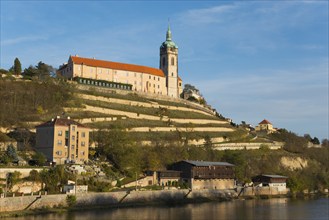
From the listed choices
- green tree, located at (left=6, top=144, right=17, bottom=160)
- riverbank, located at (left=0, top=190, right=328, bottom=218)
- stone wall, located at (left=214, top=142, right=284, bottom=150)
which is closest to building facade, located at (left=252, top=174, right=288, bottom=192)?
riverbank, located at (left=0, top=190, right=328, bottom=218)

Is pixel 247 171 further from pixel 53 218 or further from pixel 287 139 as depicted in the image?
pixel 53 218

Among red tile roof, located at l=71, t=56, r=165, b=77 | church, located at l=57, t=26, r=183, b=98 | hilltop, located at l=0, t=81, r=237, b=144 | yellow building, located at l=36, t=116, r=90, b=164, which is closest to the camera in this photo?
yellow building, located at l=36, t=116, r=90, b=164

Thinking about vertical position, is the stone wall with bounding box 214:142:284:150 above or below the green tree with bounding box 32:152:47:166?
above

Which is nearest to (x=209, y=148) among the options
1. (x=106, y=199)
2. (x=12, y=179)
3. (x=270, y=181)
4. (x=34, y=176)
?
(x=270, y=181)

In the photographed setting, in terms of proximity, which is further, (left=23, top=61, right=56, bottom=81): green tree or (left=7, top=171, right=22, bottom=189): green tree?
→ (left=23, top=61, right=56, bottom=81): green tree

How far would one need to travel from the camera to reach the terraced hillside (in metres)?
85.2

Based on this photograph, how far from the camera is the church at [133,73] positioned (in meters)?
103

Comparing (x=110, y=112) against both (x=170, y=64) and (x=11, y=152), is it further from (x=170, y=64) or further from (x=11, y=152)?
(x=170, y=64)

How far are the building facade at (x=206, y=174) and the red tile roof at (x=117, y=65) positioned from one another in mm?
36533

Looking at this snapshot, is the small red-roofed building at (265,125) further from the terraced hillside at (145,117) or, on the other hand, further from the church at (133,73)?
the terraced hillside at (145,117)

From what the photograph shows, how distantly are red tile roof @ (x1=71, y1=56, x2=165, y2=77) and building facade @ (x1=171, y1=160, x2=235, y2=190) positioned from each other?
36.5 m

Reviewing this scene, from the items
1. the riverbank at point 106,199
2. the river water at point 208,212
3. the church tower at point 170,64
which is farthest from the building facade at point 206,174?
the church tower at point 170,64

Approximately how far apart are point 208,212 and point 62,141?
24265 mm

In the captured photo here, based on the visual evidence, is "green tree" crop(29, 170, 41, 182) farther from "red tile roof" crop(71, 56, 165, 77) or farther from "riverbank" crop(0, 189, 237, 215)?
"red tile roof" crop(71, 56, 165, 77)
